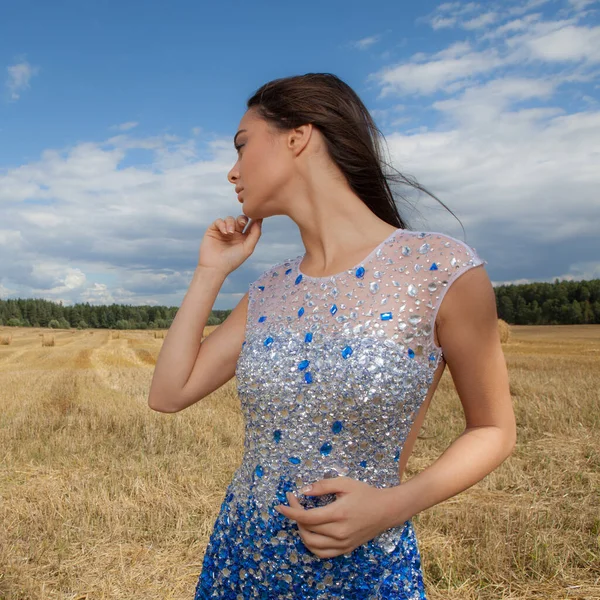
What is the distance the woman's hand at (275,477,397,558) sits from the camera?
1183mm

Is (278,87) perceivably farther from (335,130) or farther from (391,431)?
(391,431)

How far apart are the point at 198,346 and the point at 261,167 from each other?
517mm

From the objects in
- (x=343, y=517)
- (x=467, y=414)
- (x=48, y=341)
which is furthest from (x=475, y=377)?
(x=48, y=341)

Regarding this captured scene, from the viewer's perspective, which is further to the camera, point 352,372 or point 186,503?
point 186,503

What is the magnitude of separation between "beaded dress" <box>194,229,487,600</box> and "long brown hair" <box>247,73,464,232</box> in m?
0.22

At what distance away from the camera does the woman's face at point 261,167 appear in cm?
157

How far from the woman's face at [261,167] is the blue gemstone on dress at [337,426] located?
2.00 ft

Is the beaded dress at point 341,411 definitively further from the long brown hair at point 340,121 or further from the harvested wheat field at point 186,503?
the harvested wheat field at point 186,503

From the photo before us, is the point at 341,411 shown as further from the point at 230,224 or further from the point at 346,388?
the point at 230,224

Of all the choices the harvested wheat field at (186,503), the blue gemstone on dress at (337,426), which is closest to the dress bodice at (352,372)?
the blue gemstone on dress at (337,426)

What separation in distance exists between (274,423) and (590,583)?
3.06 meters

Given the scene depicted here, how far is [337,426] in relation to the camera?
133cm

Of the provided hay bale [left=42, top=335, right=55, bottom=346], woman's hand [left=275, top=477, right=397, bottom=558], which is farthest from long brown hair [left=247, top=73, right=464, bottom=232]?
hay bale [left=42, top=335, right=55, bottom=346]

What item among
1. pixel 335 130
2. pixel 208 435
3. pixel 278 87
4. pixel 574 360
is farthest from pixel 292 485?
pixel 574 360
